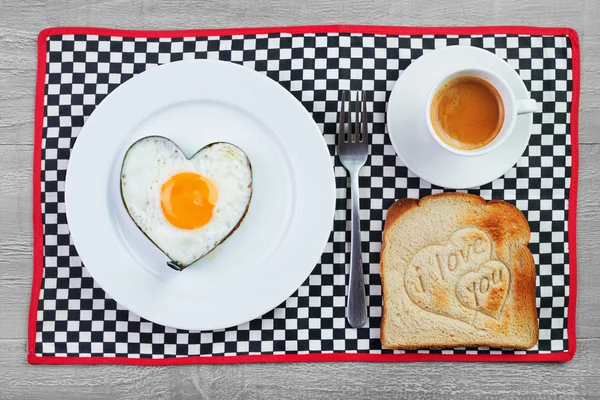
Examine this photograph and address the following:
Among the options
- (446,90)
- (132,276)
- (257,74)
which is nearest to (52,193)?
(132,276)

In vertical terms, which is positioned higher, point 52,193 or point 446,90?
point 446,90

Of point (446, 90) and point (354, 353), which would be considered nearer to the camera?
point (446, 90)

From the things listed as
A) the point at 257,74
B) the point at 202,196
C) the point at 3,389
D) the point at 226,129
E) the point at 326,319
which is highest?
the point at 257,74

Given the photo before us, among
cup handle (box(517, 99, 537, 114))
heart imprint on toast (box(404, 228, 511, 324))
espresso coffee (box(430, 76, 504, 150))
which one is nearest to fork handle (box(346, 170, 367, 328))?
heart imprint on toast (box(404, 228, 511, 324))

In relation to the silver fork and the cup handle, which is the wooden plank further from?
the cup handle

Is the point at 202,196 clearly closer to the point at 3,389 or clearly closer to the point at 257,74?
the point at 257,74

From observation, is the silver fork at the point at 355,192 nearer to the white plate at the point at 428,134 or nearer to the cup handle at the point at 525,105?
the white plate at the point at 428,134

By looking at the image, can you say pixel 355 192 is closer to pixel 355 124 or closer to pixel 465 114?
pixel 355 124
